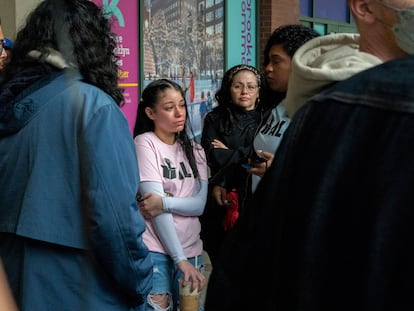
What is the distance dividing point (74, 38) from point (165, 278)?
1.46 meters

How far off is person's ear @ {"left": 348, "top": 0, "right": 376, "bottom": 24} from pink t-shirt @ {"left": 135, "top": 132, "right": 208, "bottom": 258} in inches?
77.7

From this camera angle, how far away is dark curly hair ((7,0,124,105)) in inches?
91.7

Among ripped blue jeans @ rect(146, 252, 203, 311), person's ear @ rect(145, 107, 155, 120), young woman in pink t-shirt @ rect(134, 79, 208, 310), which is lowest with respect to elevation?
ripped blue jeans @ rect(146, 252, 203, 311)

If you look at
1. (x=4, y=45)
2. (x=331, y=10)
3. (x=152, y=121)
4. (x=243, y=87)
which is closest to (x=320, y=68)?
(x=152, y=121)

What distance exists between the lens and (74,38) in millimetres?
2363

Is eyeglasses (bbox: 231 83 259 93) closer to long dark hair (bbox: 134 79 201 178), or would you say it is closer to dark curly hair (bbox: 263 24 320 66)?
long dark hair (bbox: 134 79 201 178)

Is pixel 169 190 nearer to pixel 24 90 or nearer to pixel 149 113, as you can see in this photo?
pixel 149 113

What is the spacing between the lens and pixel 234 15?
29.9ft

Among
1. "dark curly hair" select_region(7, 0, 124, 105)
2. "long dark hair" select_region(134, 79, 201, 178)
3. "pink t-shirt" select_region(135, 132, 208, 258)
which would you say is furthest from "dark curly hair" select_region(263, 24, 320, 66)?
"dark curly hair" select_region(7, 0, 124, 105)

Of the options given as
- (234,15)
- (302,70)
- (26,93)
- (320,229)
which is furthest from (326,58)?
(234,15)

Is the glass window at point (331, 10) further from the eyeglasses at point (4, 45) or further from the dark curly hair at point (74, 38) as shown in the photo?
the dark curly hair at point (74, 38)

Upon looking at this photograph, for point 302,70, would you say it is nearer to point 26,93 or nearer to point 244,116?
point 26,93

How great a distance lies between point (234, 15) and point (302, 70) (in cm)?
771

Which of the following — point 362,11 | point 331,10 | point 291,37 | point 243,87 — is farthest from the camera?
point 331,10
